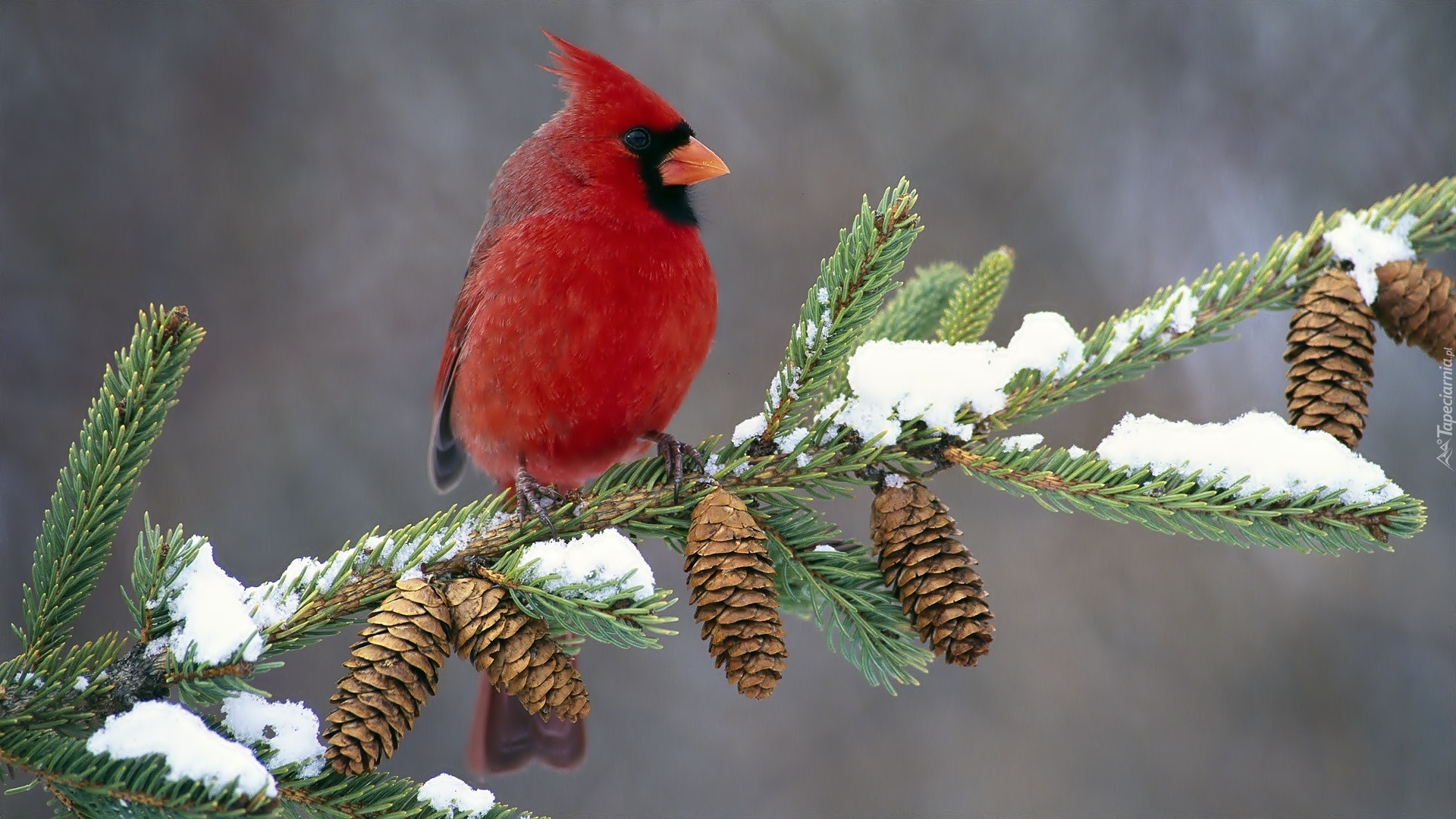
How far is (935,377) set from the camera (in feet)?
4.09

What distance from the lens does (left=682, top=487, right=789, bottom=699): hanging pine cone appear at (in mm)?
1006

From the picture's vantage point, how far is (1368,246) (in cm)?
139

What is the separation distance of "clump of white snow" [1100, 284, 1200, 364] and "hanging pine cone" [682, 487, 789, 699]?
1.90 feet

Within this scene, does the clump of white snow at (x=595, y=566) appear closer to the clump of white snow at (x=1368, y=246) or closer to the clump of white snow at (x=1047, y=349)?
the clump of white snow at (x=1047, y=349)

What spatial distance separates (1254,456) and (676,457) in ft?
2.15

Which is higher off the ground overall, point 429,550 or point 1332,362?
point 1332,362

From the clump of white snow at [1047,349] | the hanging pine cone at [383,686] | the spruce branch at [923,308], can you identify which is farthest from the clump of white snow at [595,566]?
the spruce branch at [923,308]

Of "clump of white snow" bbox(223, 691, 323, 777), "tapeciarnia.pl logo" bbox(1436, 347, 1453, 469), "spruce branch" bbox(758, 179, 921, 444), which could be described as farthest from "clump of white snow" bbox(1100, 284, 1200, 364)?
"tapeciarnia.pl logo" bbox(1436, 347, 1453, 469)

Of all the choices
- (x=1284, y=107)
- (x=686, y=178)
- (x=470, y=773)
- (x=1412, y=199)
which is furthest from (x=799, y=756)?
(x=1284, y=107)

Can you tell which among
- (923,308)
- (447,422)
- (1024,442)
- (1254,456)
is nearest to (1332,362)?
(1254,456)

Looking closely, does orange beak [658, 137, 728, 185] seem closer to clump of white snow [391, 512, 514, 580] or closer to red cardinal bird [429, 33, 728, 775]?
red cardinal bird [429, 33, 728, 775]

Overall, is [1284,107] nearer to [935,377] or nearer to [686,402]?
[686,402]

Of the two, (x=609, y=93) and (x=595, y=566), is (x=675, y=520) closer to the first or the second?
(x=595, y=566)

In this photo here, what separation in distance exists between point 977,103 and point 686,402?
133 cm
